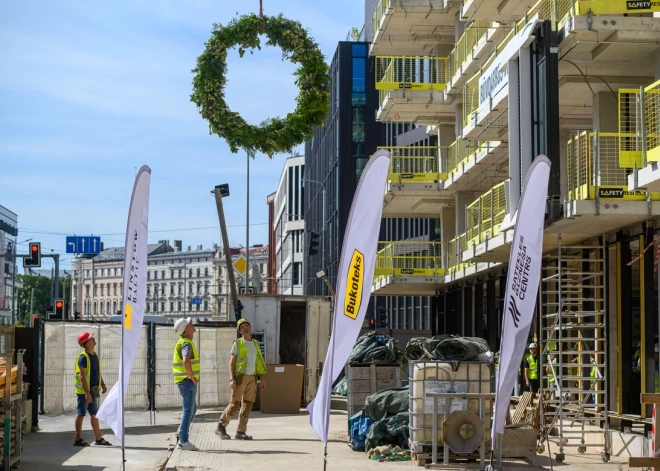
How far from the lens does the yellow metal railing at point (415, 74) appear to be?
1572 inches

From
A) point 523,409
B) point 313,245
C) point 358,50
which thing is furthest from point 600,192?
point 358,50

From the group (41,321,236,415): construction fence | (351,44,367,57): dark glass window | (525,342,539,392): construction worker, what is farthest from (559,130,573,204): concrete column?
(351,44,367,57): dark glass window

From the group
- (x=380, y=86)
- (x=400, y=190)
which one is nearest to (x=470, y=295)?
(x=400, y=190)

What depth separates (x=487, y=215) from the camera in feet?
102

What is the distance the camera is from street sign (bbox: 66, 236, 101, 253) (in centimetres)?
7250

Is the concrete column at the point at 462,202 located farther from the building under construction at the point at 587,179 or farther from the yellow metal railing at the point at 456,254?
the building under construction at the point at 587,179

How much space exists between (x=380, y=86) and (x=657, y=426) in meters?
29.7

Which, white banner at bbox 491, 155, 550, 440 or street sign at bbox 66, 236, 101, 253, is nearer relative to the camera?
white banner at bbox 491, 155, 550, 440

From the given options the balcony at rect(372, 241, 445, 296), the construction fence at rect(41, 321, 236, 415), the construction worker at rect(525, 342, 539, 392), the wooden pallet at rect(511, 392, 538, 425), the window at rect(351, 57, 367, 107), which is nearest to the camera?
the wooden pallet at rect(511, 392, 538, 425)

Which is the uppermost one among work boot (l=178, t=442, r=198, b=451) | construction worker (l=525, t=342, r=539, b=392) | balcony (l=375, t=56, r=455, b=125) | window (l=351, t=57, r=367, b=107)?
window (l=351, t=57, r=367, b=107)

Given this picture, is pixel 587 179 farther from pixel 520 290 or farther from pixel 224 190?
pixel 224 190

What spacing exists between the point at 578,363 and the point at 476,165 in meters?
14.2

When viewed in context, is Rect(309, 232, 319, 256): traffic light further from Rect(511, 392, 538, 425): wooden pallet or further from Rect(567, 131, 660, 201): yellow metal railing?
Rect(567, 131, 660, 201): yellow metal railing

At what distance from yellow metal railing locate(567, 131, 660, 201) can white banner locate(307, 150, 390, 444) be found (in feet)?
25.8
